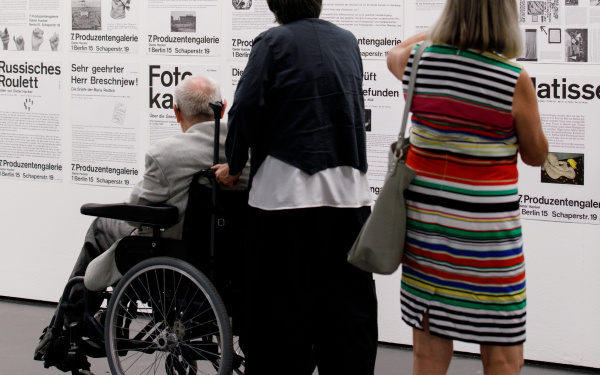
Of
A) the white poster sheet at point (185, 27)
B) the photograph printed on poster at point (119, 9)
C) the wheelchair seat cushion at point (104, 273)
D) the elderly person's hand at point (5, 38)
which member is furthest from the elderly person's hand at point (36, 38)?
the wheelchair seat cushion at point (104, 273)

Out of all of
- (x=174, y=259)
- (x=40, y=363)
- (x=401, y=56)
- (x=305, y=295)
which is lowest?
(x=40, y=363)

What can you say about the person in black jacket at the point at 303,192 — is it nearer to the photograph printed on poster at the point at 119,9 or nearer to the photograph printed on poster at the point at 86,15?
the photograph printed on poster at the point at 119,9

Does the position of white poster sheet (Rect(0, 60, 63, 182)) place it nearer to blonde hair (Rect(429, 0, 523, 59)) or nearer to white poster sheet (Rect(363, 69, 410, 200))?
white poster sheet (Rect(363, 69, 410, 200))

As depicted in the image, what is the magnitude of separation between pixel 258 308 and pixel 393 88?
4.92 ft

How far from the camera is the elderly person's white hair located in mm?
3133

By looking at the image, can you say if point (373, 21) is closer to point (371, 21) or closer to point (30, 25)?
point (371, 21)

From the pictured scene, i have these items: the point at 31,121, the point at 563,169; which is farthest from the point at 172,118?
the point at 563,169

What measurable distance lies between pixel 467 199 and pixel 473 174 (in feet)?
0.22

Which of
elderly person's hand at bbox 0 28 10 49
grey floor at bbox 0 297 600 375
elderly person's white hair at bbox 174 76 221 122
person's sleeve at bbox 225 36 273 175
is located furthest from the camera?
elderly person's hand at bbox 0 28 10 49

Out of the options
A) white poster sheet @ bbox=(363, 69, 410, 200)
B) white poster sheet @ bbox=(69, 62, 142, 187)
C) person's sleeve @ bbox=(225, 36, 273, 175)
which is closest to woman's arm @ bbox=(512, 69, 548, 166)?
person's sleeve @ bbox=(225, 36, 273, 175)

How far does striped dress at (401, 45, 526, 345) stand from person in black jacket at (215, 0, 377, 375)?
1.70 ft

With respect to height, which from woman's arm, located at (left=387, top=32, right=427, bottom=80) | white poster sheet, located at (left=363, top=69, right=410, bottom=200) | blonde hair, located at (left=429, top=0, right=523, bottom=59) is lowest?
white poster sheet, located at (left=363, top=69, right=410, bottom=200)

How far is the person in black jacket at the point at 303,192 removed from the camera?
9.04ft

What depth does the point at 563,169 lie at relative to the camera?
3680 mm
